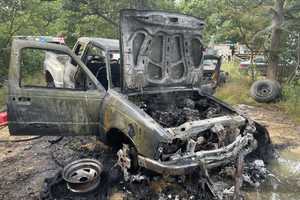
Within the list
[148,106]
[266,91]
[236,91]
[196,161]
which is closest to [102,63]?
[148,106]

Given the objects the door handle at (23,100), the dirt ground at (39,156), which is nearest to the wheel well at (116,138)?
the dirt ground at (39,156)

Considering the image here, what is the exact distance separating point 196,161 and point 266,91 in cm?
638

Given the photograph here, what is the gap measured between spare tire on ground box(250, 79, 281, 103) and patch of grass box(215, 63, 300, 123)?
153mm

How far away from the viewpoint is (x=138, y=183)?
3930 millimetres

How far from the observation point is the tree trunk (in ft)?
30.4

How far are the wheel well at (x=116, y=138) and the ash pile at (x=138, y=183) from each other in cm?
33

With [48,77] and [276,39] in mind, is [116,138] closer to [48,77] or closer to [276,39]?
[48,77]

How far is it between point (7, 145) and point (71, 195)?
238 centimetres

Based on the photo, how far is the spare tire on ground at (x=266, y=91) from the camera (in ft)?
28.7

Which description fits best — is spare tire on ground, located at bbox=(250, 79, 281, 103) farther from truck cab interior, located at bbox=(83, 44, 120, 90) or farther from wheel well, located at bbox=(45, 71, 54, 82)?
wheel well, located at bbox=(45, 71, 54, 82)

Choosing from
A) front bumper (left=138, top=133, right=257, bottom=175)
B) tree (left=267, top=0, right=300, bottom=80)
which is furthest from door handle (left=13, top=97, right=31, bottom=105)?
tree (left=267, top=0, right=300, bottom=80)

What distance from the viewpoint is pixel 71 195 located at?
12.3ft

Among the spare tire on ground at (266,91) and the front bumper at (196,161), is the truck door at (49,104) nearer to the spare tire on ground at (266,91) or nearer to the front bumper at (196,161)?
the front bumper at (196,161)

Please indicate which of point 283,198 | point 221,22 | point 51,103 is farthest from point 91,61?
point 221,22
